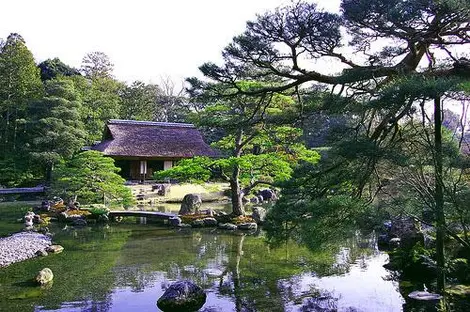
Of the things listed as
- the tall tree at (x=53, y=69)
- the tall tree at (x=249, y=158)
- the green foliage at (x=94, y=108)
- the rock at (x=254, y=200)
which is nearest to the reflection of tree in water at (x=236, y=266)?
the tall tree at (x=249, y=158)

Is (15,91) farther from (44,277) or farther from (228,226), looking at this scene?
(44,277)

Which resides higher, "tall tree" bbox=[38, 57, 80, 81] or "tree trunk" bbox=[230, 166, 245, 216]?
"tall tree" bbox=[38, 57, 80, 81]

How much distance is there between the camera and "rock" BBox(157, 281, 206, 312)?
589 centimetres

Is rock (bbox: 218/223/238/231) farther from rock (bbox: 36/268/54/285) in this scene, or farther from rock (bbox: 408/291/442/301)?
rock (bbox: 408/291/442/301)

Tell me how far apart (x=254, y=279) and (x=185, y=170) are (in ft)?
19.9

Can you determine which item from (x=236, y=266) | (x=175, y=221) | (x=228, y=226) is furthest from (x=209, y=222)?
(x=236, y=266)

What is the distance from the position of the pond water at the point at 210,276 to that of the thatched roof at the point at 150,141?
1159cm

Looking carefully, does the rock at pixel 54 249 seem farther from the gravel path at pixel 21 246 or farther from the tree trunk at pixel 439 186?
the tree trunk at pixel 439 186

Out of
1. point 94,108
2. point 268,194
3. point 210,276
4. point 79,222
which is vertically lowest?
point 210,276

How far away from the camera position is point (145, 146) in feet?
76.3

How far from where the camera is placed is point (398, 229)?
1067 centimetres

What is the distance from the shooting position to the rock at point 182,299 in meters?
5.89

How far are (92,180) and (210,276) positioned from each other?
29.3ft

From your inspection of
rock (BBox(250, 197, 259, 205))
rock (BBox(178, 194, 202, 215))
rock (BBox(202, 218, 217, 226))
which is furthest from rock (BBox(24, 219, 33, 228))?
rock (BBox(250, 197, 259, 205))
